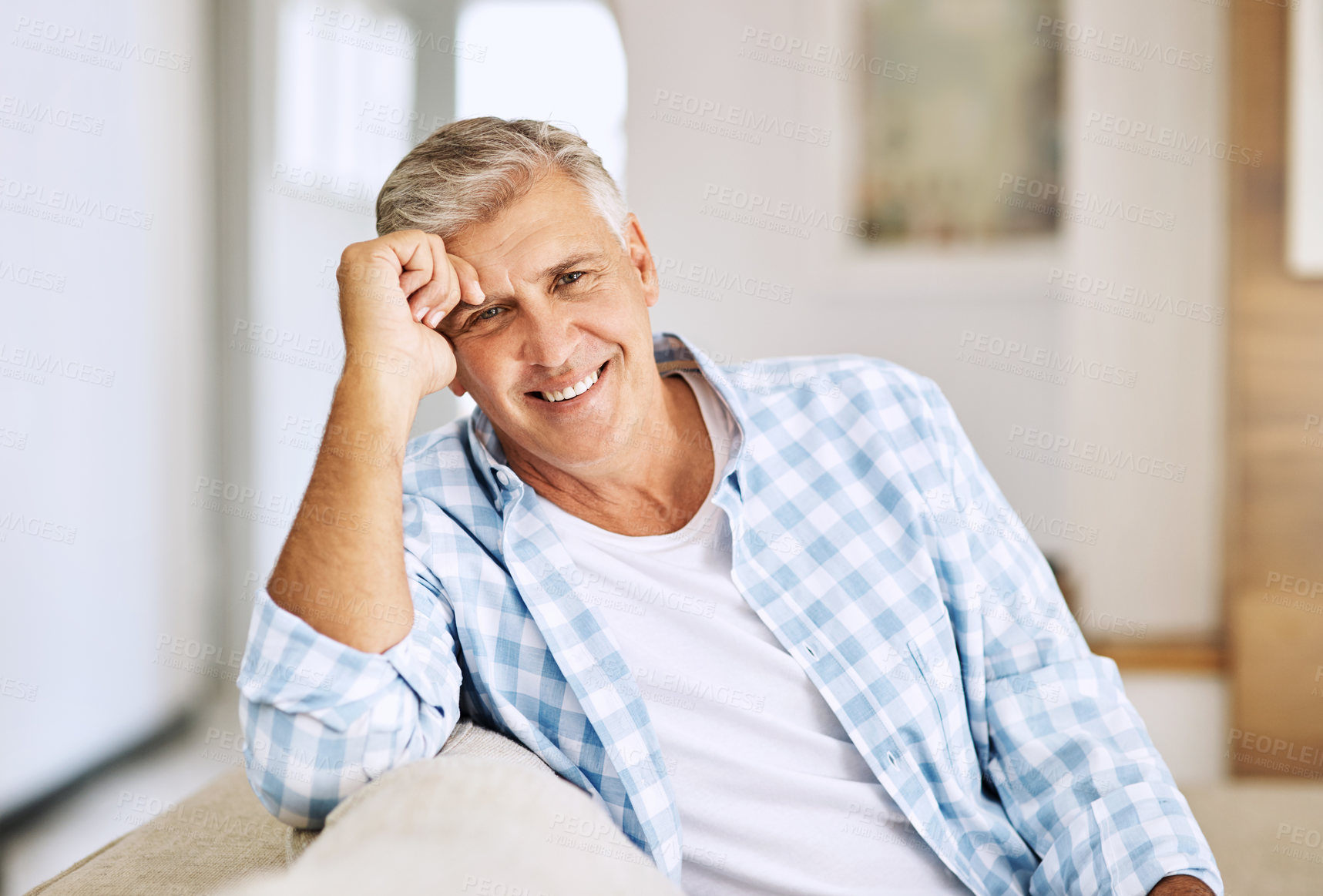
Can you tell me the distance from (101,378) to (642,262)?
4.97ft

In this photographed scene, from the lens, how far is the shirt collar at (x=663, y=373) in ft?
4.18

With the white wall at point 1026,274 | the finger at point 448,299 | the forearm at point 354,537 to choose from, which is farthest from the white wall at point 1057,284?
the forearm at point 354,537

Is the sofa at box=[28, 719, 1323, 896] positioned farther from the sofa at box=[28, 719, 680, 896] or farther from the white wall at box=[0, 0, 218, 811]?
the white wall at box=[0, 0, 218, 811]

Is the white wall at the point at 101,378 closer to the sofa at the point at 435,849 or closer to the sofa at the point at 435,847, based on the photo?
the sofa at the point at 435,847

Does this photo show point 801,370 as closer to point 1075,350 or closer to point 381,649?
point 381,649

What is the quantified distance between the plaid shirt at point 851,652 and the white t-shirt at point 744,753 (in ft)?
0.13

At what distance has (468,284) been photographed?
1.21 metres

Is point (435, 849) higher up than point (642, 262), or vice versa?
point (642, 262)

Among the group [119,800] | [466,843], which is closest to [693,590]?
[466,843]

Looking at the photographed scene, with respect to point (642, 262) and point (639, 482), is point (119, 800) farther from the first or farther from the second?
point (642, 262)

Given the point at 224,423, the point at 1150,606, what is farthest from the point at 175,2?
the point at 1150,606

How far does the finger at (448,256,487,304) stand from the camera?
1.21 meters

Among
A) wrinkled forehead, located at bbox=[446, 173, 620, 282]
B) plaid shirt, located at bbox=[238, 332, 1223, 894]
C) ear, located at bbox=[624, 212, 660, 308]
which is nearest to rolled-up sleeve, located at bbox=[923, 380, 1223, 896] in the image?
plaid shirt, located at bbox=[238, 332, 1223, 894]

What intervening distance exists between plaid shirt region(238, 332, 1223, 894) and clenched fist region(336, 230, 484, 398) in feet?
0.56
